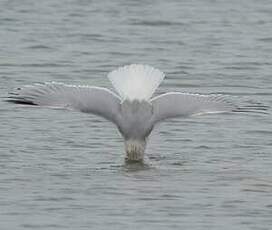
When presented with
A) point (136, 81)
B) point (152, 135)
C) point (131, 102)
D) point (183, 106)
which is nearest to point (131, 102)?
point (131, 102)

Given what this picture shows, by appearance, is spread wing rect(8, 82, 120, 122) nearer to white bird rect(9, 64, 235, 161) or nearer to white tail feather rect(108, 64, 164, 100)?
white bird rect(9, 64, 235, 161)

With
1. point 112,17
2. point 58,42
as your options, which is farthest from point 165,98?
point 112,17

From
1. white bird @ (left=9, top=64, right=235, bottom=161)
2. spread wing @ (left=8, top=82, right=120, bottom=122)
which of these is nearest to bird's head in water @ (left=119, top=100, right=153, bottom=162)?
white bird @ (left=9, top=64, right=235, bottom=161)

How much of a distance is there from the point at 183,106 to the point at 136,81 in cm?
49

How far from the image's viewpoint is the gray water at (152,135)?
1020 cm

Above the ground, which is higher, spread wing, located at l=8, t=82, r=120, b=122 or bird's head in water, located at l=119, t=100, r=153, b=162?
spread wing, located at l=8, t=82, r=120, b=122

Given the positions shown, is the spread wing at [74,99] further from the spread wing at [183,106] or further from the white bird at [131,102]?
the spread wing at [183,106]

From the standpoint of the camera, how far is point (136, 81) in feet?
38.1

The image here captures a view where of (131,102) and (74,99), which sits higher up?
(74,99)

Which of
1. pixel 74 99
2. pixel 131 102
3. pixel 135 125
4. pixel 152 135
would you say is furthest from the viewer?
pixel 152 135

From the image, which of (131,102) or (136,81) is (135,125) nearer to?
(131,102)

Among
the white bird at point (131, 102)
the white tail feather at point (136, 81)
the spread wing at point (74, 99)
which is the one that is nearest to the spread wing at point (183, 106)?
the white bird at point (131, 102)

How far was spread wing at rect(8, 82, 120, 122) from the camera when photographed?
11797 millimetres

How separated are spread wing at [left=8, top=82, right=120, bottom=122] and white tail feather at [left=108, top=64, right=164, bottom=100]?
0.52ft
